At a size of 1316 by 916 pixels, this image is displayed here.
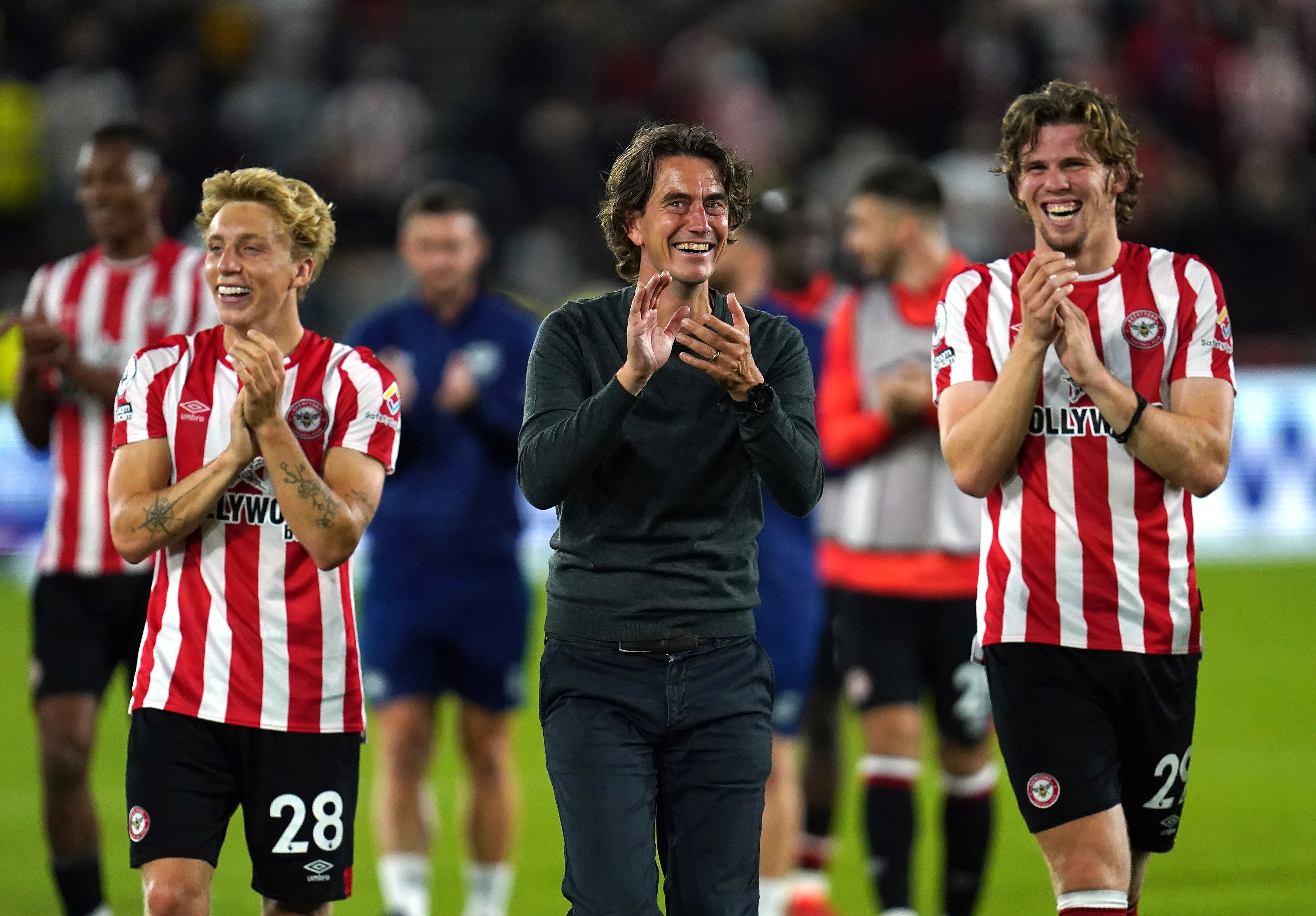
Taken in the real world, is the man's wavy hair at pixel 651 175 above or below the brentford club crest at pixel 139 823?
above

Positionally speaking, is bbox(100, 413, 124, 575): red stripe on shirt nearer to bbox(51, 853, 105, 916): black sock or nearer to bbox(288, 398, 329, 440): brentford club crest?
bbox(51, 853, 105, 916): black sock

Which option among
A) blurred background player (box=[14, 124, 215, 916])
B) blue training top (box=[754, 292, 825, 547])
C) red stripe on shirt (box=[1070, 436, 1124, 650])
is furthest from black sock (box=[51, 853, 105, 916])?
red stripe on shirt (box=[1070, 436, 1124, 650])

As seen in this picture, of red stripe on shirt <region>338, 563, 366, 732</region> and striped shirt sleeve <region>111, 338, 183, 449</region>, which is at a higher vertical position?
striped shirt sleeve <region>111, 338, 183, 449</region>

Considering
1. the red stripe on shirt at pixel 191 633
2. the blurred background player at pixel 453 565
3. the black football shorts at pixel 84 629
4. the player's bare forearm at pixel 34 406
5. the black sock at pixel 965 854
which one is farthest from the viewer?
the blurred background player at pixel 453 565

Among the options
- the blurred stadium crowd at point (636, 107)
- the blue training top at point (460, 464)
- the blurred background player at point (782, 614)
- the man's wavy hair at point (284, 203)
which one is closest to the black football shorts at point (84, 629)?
the blue training top at point (460, 464)

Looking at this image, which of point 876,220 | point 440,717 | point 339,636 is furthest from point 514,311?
point 440,717

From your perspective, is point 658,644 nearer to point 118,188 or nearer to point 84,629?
point 84,629

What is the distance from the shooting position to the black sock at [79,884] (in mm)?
5785

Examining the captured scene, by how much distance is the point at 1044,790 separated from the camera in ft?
14.4

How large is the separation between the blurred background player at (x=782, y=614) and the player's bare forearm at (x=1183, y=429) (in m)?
1.88

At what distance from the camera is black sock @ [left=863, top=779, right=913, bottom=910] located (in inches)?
238

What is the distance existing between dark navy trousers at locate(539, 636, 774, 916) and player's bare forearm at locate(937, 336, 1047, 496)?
0.77m

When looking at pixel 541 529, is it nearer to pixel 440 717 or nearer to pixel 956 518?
pixel 440 717

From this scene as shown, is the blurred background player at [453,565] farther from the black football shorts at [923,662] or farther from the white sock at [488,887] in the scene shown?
the black football shorts at [923,662]
